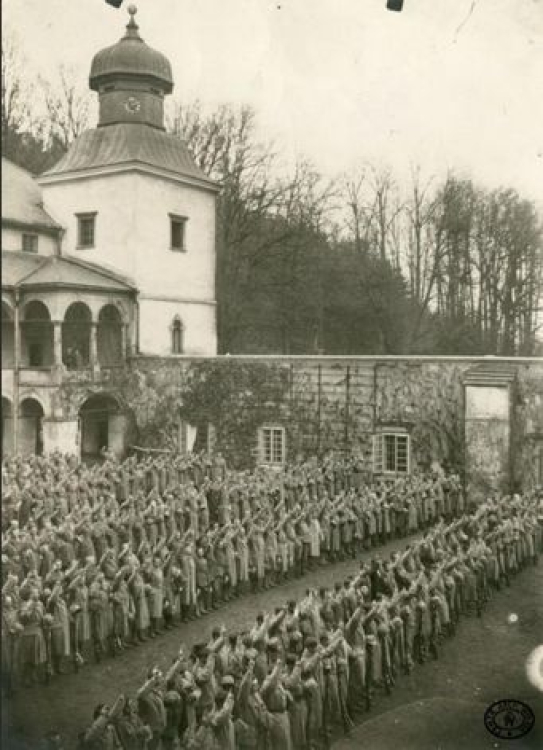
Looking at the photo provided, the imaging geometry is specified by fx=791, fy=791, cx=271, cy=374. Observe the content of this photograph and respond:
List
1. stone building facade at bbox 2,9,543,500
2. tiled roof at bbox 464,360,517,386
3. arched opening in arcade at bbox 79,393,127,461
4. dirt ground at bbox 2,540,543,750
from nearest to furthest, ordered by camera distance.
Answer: dirt ground at bbox 2,540,543,750
stone building facade at bbox 2,9,543,500
arched opening in arcade at bbox 79,393,127,461
tiled roof at bbox 464,360,517,386

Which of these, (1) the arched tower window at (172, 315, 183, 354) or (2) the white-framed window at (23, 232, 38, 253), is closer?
(2) the white-framed window at (23, 232, 38, 253)

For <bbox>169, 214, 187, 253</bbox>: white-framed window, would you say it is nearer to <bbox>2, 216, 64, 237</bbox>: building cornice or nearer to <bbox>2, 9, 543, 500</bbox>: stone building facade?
<bbox>2, 9, 543, 500</bbox>: stone building facade

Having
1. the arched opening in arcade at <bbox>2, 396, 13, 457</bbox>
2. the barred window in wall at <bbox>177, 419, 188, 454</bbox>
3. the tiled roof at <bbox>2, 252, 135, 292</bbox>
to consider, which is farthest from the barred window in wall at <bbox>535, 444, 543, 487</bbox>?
the arched opening in arcade at <bbox>2, 396, 13, 457</bbox>

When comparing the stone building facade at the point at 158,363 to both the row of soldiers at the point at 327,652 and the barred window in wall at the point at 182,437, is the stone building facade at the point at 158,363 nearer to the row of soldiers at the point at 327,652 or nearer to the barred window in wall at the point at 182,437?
the barred window in wall at the point at 182,437

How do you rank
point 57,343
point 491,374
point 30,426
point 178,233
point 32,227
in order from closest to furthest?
point 30,426, point 32,227, point 57,343, point 178,233, point 491,374

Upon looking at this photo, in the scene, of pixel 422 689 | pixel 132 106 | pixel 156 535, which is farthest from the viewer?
pixel 156 535

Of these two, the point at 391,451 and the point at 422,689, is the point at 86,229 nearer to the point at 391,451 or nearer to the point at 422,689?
the point at 391,451

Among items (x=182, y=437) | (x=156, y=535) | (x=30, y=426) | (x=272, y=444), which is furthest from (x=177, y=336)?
(x=156, y=535)
